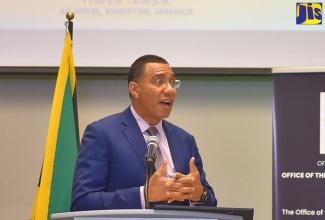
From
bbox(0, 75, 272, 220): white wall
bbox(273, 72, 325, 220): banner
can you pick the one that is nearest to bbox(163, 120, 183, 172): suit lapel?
bbox(0, 75, 272, 220): white wall

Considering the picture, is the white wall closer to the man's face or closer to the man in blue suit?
the man in blue suit

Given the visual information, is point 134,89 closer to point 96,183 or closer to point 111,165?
point 111,165

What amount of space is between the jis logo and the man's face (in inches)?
43.6

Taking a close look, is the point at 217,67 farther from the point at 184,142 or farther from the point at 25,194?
the point at 25,194

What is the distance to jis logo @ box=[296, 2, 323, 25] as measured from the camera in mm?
3951

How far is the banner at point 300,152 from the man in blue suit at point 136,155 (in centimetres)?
55

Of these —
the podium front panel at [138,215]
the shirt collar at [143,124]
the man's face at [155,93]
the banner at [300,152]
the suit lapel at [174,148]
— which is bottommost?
the podium front panel at [138,215]

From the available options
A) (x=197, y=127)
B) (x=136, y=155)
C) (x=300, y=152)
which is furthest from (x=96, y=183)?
(x=197, y=127)

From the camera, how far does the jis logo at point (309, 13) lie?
3951mm

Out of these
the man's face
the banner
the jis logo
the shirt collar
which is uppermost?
the jis logo

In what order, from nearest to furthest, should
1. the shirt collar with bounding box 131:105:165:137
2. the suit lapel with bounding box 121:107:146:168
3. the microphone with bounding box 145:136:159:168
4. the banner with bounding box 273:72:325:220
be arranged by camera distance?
the banner with bounding box 273:72:325:220
the microphone with bounding box 145:136:159:168
the suit lapel with bounding box 121:107:146:168
the shirt collar with bounding box 131:105:165:137

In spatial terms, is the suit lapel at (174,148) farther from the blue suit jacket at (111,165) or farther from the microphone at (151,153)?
the microphone at (151,153)

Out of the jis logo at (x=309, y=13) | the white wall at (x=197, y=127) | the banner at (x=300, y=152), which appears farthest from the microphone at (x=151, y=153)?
the jis logo at (x=309, y=13)

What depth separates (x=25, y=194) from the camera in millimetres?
4203
